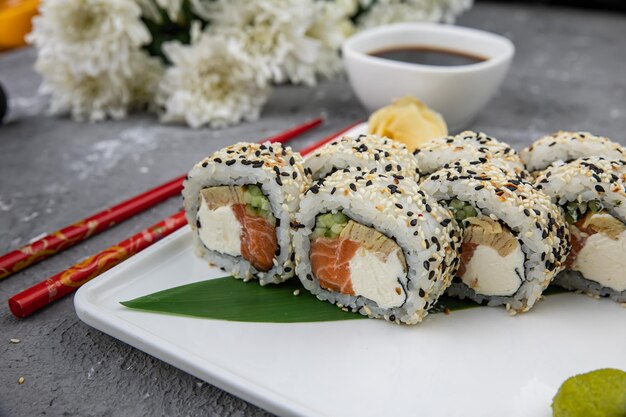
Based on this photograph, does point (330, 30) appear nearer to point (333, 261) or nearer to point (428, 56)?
point (428, 56)

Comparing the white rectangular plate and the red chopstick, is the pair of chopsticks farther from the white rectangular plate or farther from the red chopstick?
the white rectangular plate

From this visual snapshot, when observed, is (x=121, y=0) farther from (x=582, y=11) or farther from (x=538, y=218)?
(x=582, y=11)

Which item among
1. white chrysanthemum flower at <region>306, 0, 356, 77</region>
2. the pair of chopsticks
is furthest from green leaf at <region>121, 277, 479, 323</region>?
white chrysanthemum flower at <region>306, 0, 356, 77</region>

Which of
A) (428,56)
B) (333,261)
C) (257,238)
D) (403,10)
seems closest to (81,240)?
(257,238)

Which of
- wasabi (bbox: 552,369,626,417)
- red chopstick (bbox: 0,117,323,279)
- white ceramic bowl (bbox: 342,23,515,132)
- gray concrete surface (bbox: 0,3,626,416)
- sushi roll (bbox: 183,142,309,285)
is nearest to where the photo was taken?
wasabi (bbox: 552,369,626,417)

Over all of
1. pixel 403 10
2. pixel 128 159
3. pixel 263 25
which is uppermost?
pixel 263 25
